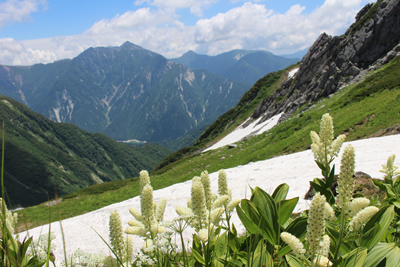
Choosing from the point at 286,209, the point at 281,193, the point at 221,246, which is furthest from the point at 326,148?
the point at 221,246

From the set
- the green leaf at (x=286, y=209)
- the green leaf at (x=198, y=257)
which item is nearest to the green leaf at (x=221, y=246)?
the green leaf at (x=198, y=257)

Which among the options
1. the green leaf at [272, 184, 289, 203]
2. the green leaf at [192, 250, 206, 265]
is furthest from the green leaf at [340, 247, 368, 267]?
the green leaf at [192, 250, 206, 265]

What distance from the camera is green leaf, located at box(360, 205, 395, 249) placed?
2.15 metres

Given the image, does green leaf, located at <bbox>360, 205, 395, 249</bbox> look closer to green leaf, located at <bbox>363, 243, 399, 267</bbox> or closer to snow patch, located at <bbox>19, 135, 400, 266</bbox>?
green leaf, located at <bbox>363, 243, 399, 267</bbox>

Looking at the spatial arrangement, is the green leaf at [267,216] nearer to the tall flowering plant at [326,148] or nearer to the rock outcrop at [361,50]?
the tall flowering plant at [326,148]

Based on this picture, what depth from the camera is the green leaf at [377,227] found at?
215cm

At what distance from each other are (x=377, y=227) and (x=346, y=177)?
529 millimetres

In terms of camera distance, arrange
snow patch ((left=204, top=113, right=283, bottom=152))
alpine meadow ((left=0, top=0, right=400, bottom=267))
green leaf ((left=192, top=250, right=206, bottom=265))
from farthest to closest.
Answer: snow patch ((left=204, top=113, right=283, bottom=152)), green leaf ((left=192, top=250, right=206, bottom=265)), alpine meadow ((left=0, top=0, right=400, bottom=267))

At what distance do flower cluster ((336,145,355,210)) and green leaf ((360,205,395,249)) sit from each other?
314 millimetres

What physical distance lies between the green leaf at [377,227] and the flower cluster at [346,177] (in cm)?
31

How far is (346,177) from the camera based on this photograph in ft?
7.25

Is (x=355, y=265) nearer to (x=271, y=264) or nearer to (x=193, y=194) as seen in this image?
(x=271, y=264)

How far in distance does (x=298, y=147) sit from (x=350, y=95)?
45.7ft

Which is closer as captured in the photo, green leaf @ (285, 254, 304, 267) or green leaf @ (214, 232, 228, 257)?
green leaf @ (285, 254, 304, 267)
